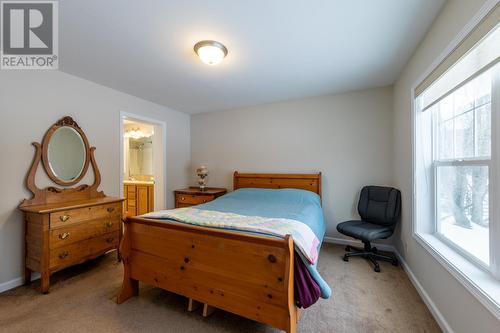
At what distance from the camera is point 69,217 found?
7.31ft

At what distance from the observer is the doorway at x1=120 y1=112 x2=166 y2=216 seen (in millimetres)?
3580

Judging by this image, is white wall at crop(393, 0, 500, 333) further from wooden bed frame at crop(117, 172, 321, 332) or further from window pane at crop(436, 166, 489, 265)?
wooden bed frame at crop(117, 172, 321, 332)

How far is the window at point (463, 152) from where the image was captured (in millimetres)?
1210

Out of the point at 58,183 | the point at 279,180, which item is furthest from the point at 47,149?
the point at 279,180

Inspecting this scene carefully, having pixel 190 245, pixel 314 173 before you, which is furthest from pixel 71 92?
pixel 314 173

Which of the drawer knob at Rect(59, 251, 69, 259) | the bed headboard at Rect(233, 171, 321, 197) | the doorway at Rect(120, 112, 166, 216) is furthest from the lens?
the doorway at Rect(120, 112, 166, 216)

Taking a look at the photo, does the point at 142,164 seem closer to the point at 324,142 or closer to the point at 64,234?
the point at 64,234

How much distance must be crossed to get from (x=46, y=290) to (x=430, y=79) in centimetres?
392

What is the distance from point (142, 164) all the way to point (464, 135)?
5.82 metres

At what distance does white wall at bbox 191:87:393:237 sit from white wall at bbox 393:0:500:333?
256 mm

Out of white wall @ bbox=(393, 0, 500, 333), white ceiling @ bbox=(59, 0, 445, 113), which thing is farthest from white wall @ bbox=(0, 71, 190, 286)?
white wall @ bbox=(393, 0, 500, 333)

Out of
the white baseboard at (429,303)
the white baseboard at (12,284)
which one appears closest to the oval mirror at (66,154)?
the white baseboard at (12,284)

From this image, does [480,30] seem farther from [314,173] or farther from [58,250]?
[58,250]

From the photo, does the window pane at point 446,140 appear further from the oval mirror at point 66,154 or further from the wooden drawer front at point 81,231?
the oval mirror at point 66,154
